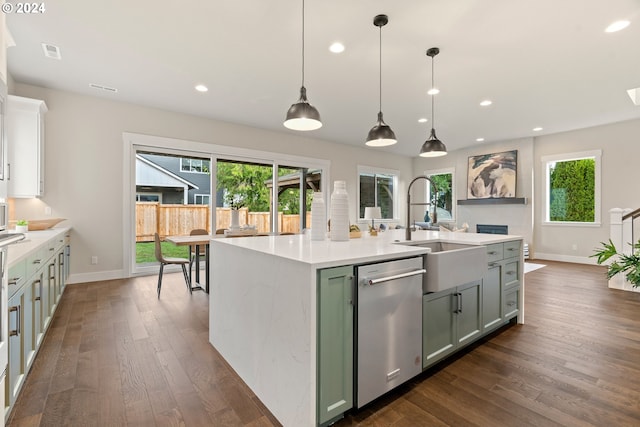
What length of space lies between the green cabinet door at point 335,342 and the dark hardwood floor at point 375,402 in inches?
8.5

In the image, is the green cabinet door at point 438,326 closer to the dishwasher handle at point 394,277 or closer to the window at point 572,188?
the dishwasher handle at point 394,277

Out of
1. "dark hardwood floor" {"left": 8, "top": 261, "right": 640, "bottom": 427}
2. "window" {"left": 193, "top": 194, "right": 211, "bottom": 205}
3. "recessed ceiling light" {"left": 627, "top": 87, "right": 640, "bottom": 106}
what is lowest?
"dark hardwood floor" {"left": 8, "top": 261, "right": 640, "bottom": 427}

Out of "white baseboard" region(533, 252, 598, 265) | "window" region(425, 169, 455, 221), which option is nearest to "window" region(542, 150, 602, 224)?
"white baseboard" region(533, 252, 598, 265)

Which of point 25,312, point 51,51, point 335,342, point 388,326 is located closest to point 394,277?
point 388,326

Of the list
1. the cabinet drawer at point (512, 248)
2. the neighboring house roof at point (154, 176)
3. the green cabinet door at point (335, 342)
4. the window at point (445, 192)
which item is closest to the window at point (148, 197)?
the neighboring house roof at point (154, 176)

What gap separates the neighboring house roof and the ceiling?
3.21ft

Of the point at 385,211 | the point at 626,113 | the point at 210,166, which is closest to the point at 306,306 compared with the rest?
the point at 210,166

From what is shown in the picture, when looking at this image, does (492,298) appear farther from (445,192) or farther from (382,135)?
(445,192)

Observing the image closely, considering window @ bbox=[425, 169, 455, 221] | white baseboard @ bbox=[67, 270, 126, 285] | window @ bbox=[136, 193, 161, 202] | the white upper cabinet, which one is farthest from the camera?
window @ bbox=[425, 169, 455, 221]

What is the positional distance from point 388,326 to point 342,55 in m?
2.87

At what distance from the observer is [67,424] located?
1528 millimetres

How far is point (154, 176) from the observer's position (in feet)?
16.7

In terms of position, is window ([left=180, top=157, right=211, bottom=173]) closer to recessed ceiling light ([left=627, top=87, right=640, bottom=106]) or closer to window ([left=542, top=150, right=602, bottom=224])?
recessed ceiling light ([left=627, top=87, right=640, bottom=106])

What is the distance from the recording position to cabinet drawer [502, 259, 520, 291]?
2.70m
